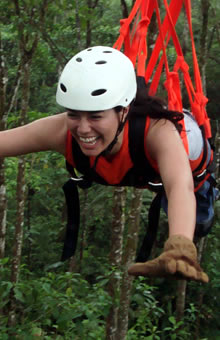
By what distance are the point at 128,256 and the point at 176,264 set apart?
3562mm

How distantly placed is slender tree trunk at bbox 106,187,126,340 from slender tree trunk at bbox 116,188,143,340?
7 cm

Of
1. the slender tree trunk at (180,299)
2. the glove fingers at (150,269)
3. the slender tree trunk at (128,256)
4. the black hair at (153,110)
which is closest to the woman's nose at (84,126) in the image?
the black hair at (153,110)

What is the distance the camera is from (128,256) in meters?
5.04

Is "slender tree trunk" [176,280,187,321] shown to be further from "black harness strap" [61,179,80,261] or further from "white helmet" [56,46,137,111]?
"white helmet" [56,46,137,111]

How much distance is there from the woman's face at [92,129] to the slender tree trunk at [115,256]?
2.87 m

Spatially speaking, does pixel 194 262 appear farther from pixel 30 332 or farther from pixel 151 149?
pixel 30 332

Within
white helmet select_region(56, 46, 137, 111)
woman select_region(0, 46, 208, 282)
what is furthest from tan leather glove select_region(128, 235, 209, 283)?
white helmet select_region(56, 46, 137, 111)

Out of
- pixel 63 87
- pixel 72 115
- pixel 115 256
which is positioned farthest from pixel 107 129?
pixel 115 256

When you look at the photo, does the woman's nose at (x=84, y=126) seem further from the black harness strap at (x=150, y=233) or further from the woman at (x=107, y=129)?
the black harness strap at (x=150, y=233)

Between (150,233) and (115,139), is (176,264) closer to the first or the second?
(115,139)

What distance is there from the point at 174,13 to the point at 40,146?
1.09 meters

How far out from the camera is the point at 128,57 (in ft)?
8.64

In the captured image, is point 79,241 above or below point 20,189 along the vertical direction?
below

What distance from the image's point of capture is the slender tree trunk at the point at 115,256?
5.04 m
